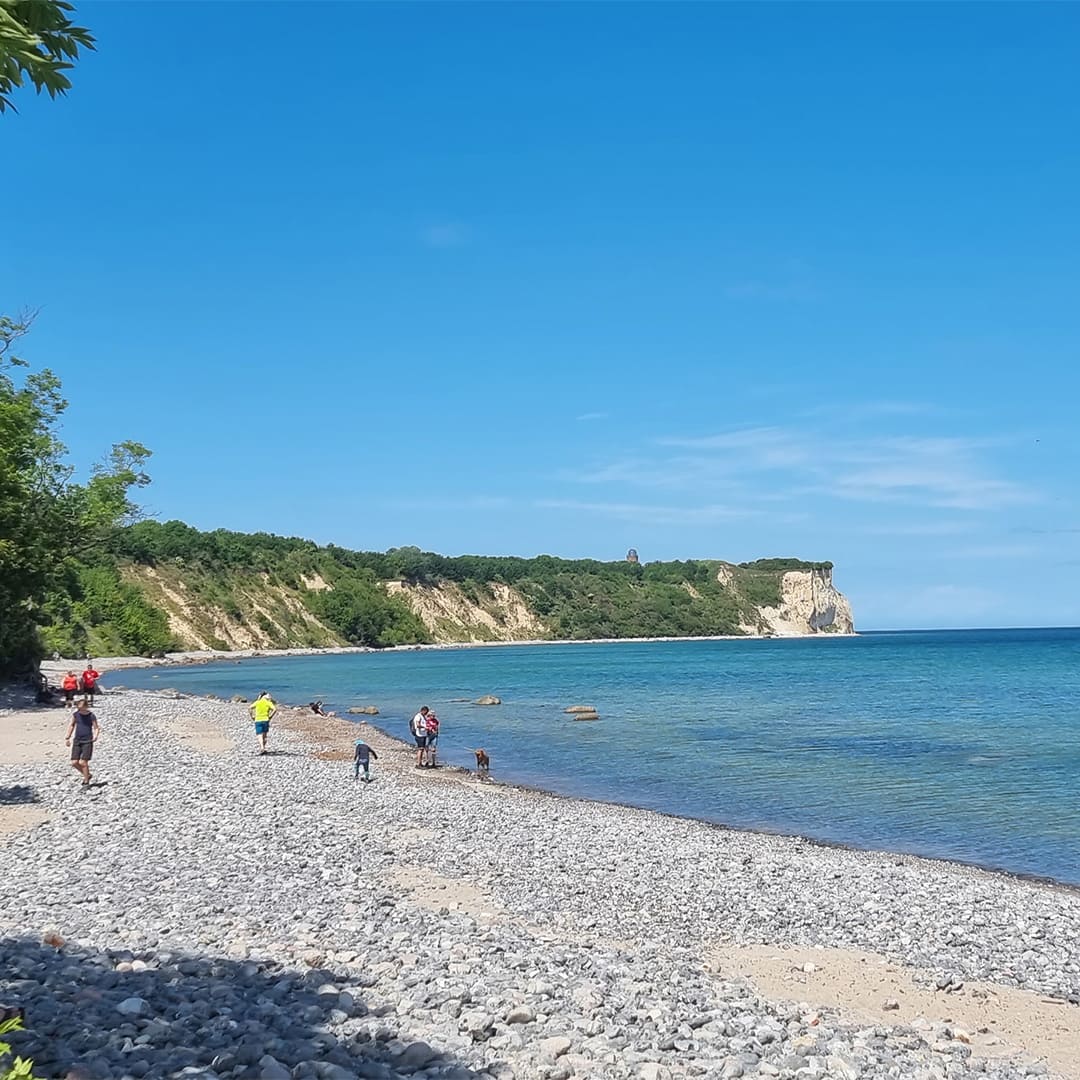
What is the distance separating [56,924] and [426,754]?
22.0 m

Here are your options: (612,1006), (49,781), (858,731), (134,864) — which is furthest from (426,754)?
(612,1006)

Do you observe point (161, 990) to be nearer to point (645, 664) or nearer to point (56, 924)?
point (56, 924)

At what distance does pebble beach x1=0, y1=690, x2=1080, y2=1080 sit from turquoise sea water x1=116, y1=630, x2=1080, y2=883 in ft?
12.8

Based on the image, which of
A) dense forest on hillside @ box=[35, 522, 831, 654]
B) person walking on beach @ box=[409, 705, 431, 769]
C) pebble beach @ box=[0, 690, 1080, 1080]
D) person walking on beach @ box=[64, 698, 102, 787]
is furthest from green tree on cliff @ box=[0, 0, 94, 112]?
dense forest on hillside @ box=[35, 522, 831, 654]

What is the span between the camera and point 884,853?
2094cm

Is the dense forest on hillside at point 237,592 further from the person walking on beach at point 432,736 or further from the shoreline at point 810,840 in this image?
the shoreline at point 810,840

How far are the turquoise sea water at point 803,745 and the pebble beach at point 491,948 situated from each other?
3898mm

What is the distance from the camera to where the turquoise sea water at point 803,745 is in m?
24.3

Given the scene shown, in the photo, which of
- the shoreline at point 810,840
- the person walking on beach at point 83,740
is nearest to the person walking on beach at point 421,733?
the shoreline at point 810,840

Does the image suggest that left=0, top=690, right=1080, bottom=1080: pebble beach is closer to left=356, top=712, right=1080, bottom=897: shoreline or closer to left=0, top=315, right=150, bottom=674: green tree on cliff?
left=356, top=712, right=1080, bottom=897: shoreline

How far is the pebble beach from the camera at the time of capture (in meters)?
7.77

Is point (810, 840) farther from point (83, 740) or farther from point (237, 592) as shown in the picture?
point (237, 592)

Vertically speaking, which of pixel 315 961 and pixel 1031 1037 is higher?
pixel 315 961

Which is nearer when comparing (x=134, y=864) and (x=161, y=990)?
(x=161, y=990)
